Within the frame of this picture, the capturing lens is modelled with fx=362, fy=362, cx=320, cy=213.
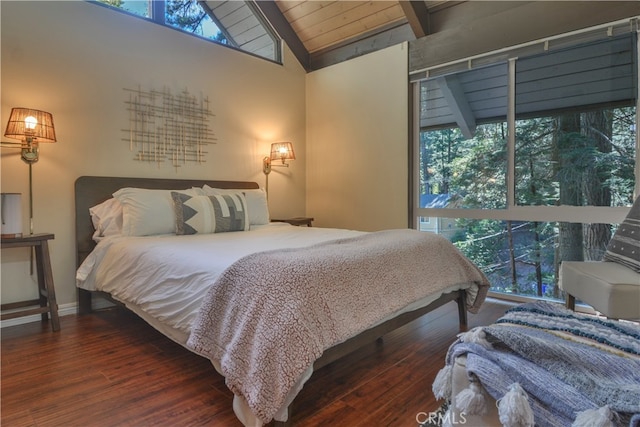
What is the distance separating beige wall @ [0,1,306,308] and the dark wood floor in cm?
83

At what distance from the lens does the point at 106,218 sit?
2816mm

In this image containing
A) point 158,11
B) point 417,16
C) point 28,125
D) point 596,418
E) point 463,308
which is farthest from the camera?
point 417,16

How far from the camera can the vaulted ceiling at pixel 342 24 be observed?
3660 millimetres

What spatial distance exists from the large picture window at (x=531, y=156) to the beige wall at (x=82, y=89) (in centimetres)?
213

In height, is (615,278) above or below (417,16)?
below

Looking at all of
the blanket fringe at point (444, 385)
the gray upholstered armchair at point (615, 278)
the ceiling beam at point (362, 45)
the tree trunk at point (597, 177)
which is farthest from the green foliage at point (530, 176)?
the blanket fringe at point (444, 385)

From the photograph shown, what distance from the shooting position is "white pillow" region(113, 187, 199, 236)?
2.70 m

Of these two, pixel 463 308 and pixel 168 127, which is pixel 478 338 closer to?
pixel 463 308

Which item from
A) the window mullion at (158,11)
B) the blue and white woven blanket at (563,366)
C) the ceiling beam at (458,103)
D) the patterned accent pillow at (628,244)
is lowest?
the blue and white woven blanket at (563,366)

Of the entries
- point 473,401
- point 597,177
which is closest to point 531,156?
point 597,177

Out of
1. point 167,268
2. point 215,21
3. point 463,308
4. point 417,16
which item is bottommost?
point 463,308

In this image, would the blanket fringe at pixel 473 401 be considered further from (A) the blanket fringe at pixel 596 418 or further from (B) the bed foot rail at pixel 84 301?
(B) the bed foot rail at pixel 84 301

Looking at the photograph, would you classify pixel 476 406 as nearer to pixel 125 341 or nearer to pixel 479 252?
pixel 125 341

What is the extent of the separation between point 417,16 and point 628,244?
2648mm
